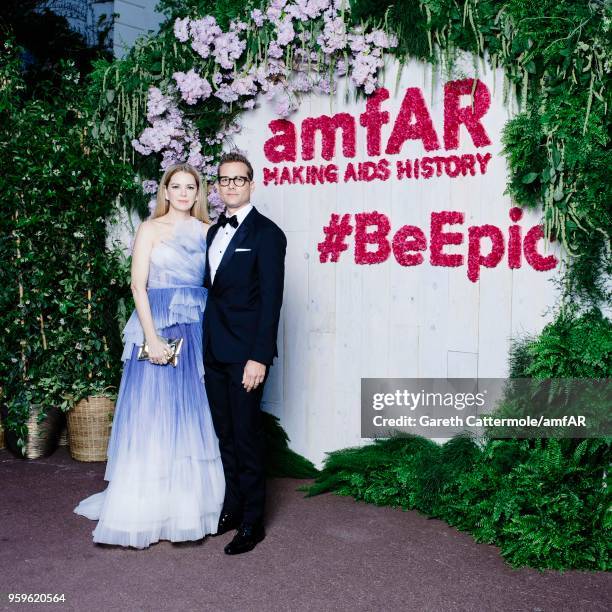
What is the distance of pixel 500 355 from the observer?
403cm

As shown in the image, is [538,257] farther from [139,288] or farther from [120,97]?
[120,97]

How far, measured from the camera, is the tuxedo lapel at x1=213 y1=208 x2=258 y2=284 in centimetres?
350

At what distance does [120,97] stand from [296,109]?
4.67ft

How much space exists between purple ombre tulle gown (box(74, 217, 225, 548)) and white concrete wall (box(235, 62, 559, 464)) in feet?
3.42

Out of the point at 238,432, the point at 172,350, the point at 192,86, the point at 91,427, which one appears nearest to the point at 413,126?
the point at 192,86

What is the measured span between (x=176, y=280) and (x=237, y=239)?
17.7 inches

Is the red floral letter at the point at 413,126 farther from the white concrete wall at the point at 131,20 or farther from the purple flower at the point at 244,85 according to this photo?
the white concrete wall at the point at 131,20

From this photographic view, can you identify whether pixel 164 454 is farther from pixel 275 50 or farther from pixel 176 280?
pixel 275 50

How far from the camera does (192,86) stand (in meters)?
4.82

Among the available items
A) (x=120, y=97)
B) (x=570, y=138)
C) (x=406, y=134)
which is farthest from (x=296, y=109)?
(x=570, y=138)

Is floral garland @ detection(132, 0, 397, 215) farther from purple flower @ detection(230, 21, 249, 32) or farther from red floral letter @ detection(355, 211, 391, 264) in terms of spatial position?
red floral letter @ detection(355, 211, 391, 264)

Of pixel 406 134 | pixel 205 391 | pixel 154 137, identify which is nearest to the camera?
pixel 205 391

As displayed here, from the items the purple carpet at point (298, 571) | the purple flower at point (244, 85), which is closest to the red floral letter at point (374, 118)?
the purple flower at point (244, 85)

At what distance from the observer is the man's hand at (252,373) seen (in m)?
3.42
